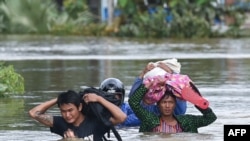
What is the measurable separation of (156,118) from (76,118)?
131 cm

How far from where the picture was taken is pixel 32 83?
18.5m

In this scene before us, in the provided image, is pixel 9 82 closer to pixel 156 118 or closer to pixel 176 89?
pixel 156 118

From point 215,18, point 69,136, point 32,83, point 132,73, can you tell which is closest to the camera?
point 69,136

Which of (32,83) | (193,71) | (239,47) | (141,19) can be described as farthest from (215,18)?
(32,83)

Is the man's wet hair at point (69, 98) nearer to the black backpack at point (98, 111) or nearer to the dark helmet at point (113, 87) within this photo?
the black backpack at point (98, 111)

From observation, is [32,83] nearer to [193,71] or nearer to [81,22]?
[193,71]

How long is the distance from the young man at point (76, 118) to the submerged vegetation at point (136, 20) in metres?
27.6

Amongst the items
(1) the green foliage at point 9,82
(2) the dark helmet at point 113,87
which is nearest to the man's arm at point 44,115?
(2) the dark helmet at point 113,87

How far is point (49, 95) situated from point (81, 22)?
2869 centimetres

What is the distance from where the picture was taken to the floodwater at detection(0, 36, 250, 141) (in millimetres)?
12484

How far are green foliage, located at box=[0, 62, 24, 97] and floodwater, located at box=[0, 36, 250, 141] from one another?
0.47 feet
